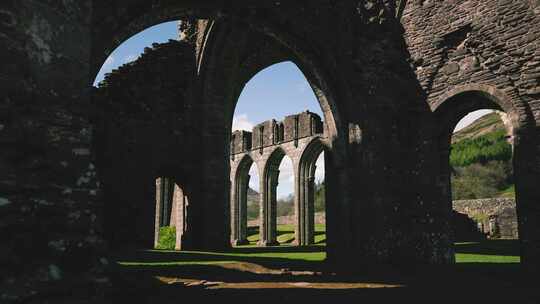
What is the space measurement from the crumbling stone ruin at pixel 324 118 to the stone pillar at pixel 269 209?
35.8 feet

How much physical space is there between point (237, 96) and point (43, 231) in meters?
12.2

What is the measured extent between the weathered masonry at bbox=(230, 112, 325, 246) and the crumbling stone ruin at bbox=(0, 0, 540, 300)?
10.3 metres

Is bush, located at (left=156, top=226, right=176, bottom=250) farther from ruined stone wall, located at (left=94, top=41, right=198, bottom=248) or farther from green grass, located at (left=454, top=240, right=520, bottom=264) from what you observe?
green grass, located at (left=454, top=240, right=520, bottom=264)

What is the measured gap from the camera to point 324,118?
972 cm

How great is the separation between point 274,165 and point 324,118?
16.6 meters

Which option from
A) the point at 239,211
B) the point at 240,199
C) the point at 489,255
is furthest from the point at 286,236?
the point at 489,255

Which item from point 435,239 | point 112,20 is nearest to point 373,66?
point 435,239

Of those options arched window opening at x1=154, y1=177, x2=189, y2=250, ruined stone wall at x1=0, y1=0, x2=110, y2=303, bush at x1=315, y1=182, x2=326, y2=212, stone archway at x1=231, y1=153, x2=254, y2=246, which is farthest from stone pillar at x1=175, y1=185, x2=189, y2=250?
bush at x1=315, y1=182, x2=326, y2=212

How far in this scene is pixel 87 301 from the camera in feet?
8.99

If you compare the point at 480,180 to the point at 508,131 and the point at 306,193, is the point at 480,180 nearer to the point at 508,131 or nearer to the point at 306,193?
the point at 306,193

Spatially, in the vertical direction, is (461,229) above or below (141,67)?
below

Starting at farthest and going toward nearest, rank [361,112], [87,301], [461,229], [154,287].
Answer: [461,229]
[361,112]
[154,287]
[87,301]

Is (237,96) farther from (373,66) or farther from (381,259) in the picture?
(381,259)

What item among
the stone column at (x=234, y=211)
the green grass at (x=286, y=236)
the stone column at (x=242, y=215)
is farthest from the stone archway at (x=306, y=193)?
the stone column at (x=234, y=211)
